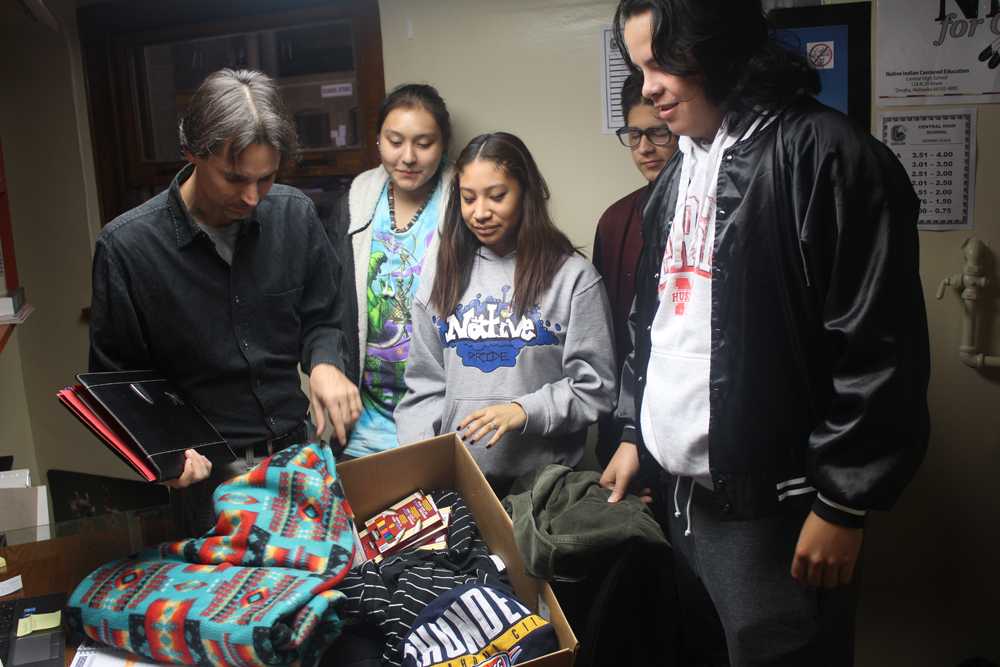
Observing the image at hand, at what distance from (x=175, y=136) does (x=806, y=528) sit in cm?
229

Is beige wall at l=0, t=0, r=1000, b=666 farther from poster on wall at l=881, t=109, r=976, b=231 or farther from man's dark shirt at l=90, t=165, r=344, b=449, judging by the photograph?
man's dark shirt at l=90, t=165, r=344, b=449

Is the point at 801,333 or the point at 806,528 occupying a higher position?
the point at 801,333

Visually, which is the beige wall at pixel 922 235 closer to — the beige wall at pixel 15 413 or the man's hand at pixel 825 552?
the man's hand at pixel 825 552

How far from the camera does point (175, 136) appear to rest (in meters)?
2.64

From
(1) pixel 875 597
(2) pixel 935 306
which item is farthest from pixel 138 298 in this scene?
(1) pixel 875 597

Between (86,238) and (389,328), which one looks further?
(86,238)

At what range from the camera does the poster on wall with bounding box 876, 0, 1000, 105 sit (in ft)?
6.08

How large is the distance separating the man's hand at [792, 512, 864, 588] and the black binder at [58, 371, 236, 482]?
0.93 metres

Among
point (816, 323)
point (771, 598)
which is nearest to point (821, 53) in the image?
point (816, 323)

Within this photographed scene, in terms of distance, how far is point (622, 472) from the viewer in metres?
1.52

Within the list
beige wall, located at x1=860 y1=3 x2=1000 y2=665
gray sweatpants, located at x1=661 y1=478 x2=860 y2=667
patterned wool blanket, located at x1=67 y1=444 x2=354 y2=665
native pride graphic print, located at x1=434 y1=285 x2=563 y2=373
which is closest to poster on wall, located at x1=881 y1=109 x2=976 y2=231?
beige wall, located at x1=860 y1=3 x2=1000 y2=665

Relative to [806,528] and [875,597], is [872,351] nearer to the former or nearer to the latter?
[806,528]

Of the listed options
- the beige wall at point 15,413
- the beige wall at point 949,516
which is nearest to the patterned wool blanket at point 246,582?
the beige wall at point 949,516

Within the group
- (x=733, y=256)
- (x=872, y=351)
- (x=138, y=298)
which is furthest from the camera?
(x=138, y=298)
